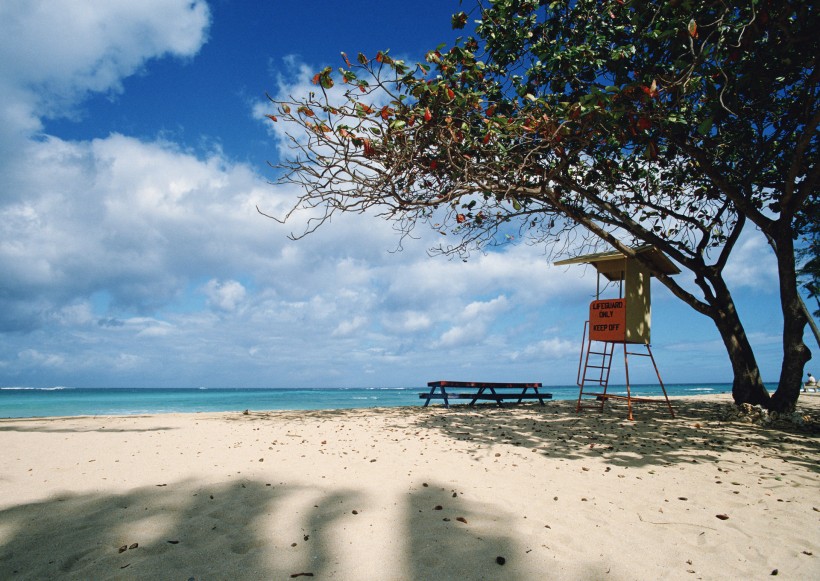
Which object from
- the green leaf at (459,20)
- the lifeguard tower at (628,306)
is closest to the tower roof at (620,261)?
the lifeguard tower at (628,306)

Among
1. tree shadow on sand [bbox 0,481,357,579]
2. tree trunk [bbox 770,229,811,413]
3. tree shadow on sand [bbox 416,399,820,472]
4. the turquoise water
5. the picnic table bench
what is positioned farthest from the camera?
the turquoise water

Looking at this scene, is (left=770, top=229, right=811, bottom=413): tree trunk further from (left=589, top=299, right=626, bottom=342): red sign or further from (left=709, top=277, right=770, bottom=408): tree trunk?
(left=589, top=299, right=626, bottom=342): red sign

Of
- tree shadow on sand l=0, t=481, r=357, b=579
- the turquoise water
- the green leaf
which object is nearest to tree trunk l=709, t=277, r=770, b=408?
the green leaf

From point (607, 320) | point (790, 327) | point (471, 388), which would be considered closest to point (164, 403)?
point (471, 388)

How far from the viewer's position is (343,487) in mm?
4375

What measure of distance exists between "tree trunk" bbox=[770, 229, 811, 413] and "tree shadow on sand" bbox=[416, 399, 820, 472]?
111cm

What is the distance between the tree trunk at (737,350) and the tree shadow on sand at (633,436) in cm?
83

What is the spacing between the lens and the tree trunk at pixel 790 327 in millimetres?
8914

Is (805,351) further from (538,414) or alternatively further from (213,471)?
(213,471)

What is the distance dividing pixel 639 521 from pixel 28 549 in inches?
182

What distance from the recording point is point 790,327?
9008 mm

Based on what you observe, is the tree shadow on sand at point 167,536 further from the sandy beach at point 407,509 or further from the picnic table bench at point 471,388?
the picnic table bench at point 471,388

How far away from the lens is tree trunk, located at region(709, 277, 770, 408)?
386 inches

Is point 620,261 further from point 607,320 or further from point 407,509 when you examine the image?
point 407,509
